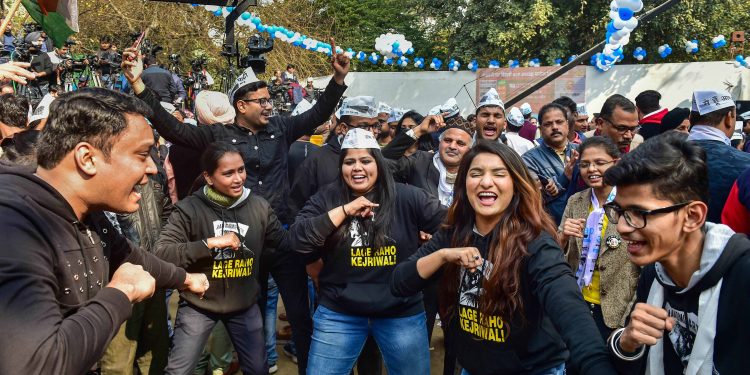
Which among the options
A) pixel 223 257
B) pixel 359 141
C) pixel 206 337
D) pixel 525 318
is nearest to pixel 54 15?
pixel 223 257

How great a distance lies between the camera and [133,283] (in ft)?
6.39

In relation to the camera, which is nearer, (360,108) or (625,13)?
(360,108)

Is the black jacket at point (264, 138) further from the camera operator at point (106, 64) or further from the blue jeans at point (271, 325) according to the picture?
the camera operator at point (106, 64)

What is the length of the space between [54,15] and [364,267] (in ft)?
8.97

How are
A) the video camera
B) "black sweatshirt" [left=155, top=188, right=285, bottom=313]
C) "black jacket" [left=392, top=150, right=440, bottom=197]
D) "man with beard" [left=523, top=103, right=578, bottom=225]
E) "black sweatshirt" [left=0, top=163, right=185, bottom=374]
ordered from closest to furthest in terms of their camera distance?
"black sweatshirt" [left=0, top=163, right=185, bottom=374] < "black sweatshirt" [left=155, top=188, right=285, bottom=313] < "man with beard" [left=523, top=103, right=578, bottom=225] < "black jacket" [left=392, top=150, right=440, bottom=197] < the video camera

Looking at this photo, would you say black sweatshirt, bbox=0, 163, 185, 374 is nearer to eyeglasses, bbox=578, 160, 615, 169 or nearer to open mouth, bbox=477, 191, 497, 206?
open mouth, bbox=477, 191, 497, 206

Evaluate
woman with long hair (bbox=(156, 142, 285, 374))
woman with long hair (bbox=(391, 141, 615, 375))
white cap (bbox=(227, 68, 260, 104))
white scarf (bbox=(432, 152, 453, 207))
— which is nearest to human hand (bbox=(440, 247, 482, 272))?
woman with long hair (bbox=(391, 141, 615, 375))

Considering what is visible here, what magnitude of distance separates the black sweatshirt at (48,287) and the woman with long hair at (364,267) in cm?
151

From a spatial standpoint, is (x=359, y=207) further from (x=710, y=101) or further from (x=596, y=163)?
(x=710, y=101)

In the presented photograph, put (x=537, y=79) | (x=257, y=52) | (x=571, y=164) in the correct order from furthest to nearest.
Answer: (x=537, y=79) < (x=257, y=52) < (x=571, y=164)

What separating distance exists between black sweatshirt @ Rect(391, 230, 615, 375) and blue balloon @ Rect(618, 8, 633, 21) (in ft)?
28.1

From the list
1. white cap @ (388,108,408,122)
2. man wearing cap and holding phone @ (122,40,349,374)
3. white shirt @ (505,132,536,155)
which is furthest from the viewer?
white cap @ (388,108,408,122)

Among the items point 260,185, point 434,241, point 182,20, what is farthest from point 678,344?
point 182,20

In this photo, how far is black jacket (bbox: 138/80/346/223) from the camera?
433cm
